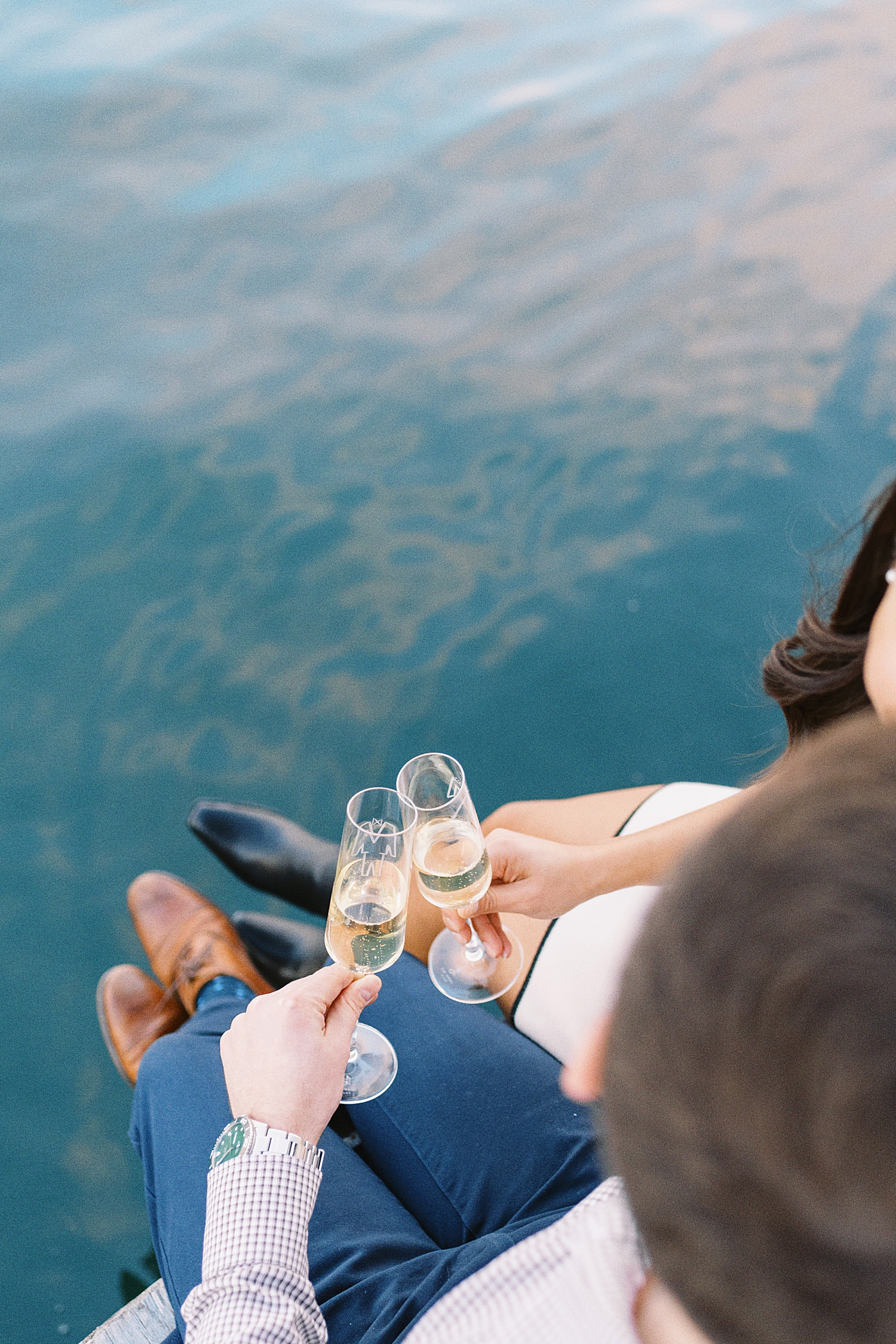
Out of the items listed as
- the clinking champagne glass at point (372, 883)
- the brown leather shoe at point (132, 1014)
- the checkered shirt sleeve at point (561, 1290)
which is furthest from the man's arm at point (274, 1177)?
the brown leather shoe at point (132, 1014)

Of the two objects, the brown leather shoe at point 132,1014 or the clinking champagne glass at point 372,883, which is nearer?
the clinking champagne glass at point 372,883

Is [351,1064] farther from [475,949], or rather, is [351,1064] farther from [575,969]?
[575,969]

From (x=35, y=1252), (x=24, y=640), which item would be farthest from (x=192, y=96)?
(x=35, y=1252)

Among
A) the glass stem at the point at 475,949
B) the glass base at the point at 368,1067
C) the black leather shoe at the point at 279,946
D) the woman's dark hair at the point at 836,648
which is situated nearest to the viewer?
the woman's dark hair at the point at 836,648

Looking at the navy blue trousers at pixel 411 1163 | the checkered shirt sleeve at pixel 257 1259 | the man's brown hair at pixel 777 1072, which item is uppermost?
the man's brown hair at pixel 777 1072

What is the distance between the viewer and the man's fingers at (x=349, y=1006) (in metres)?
1.43

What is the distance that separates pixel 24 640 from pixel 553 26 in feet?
15.1

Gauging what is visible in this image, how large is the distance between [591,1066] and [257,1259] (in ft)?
2.03

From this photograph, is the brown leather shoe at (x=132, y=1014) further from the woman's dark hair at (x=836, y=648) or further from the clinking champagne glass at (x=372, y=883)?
the woman's dark hair at (x=836, y=648)

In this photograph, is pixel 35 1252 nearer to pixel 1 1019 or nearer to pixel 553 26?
pixel 1 1019

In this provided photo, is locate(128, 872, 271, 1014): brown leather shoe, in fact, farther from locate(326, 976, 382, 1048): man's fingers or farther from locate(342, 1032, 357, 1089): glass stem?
locate(326, 976, 382, 1048): man's fingers

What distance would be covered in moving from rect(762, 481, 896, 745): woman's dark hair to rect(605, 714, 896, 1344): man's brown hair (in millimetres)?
1024

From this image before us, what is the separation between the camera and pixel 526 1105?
162cm

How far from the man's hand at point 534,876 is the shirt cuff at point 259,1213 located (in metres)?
0.60
